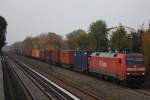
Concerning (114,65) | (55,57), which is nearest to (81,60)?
(114,65)

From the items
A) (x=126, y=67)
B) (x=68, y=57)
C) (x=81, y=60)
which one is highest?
(x=68, y=57)

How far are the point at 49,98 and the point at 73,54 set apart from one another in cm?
2693

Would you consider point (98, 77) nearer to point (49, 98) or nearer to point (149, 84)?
point (149, 84)

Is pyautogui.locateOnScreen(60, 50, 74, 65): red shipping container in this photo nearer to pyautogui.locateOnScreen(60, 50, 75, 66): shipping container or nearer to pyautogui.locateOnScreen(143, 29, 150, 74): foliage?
pyautogui.locateOnScreen(60, 50, 75, 66): shipping container

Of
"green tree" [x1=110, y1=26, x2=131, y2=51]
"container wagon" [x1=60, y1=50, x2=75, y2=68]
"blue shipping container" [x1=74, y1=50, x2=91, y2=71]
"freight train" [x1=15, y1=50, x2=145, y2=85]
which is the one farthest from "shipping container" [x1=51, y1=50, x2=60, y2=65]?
"blue shipping container" [x1=74, y1=50, x2=91, y2=71]

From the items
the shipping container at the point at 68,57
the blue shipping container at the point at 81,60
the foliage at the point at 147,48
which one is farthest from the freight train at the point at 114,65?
the foliage at the point at 147,48

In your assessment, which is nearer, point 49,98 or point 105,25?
point 49,98

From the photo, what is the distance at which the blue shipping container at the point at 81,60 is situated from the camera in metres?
42.5

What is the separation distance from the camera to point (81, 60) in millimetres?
44625

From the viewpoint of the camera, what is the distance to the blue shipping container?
42.5 m

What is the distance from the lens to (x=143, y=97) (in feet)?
75.9

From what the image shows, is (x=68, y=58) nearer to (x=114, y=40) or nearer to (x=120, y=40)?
(x=120, y=40)

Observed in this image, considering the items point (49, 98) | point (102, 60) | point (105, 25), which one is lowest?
point (49, 98)

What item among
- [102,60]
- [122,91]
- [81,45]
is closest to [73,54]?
[102,60]
